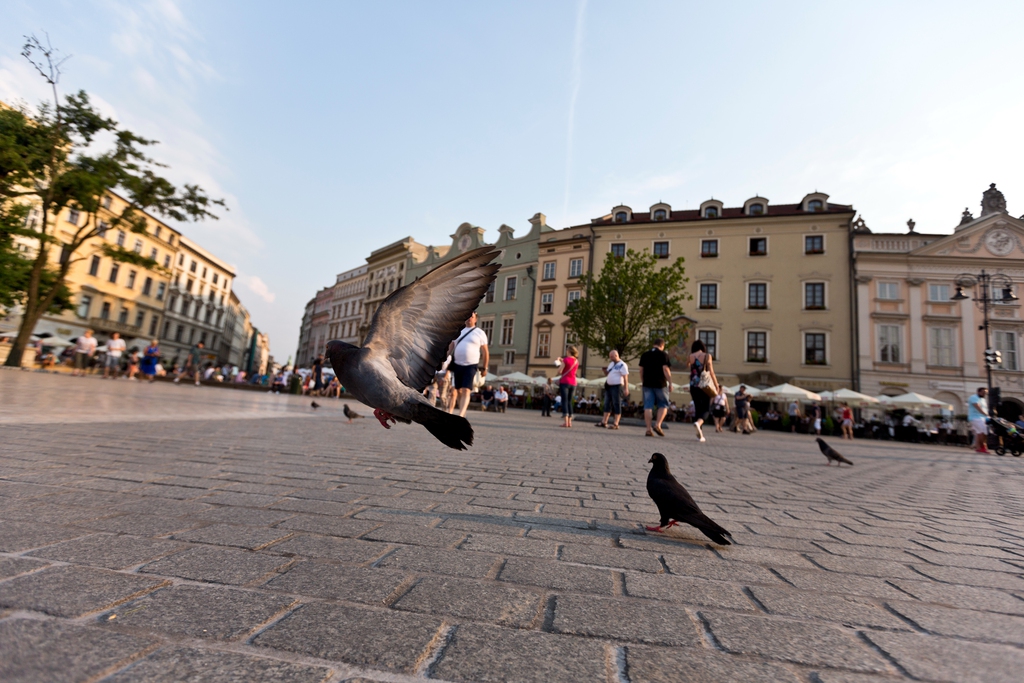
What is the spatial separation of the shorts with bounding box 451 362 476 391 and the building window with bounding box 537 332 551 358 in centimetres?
3187

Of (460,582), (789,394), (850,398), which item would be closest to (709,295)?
(789,394)

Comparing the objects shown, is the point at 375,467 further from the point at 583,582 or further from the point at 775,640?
the point at 775,640

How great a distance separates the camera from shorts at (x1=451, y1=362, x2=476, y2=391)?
743 cm

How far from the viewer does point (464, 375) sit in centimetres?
745

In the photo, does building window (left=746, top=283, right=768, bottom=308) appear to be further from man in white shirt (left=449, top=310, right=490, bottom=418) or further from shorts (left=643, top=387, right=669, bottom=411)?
man in white shirt (left=449, top=310, right=490, bottom=418)

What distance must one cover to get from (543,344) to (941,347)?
24.9 meters

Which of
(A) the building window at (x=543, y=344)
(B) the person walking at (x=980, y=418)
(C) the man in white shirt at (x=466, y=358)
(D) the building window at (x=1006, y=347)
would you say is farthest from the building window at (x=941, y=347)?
(C) the man in white shirt at (x=466, y=358)

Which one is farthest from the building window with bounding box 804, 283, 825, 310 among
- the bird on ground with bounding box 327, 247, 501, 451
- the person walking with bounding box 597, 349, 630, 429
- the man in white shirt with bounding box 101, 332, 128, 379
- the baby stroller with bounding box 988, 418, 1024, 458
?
the man in white shirt with bounding box 101, 332, 128, 379

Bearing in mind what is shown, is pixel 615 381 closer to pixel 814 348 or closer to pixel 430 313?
pixel 430 313

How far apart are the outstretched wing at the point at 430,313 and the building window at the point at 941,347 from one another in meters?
35.3

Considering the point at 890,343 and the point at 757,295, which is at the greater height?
the point at 757,295

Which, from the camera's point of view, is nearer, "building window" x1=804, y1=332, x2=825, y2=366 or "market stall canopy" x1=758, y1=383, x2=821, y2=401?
"market stall canopy" x1=758, y1=383, x2=821, y2=401

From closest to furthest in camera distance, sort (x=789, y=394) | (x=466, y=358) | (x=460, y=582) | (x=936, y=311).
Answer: (x=460, y=582) → (x=466, y=358) → (x=789, y=394) → (x=936, y=311)

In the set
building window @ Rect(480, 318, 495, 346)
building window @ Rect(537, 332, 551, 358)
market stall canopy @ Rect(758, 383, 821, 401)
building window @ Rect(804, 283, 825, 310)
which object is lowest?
market stall canopy @ Rect(758, 383, 821, 401)
